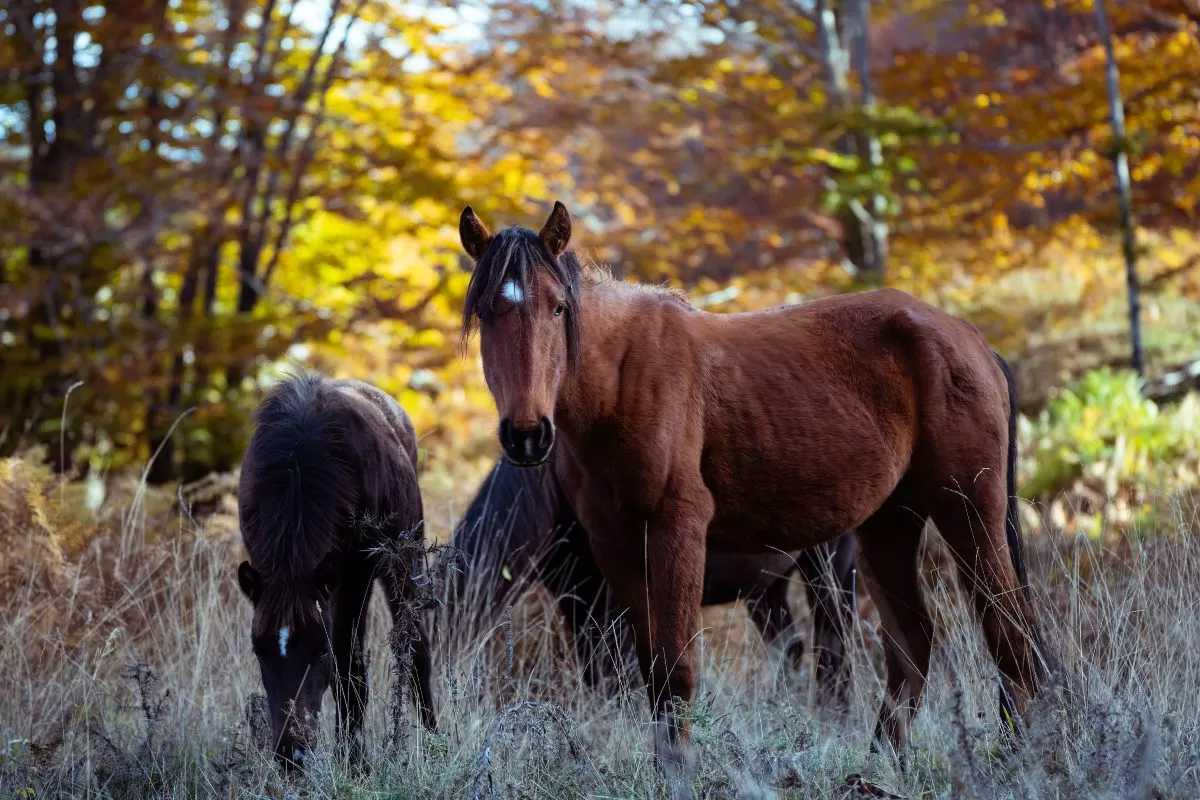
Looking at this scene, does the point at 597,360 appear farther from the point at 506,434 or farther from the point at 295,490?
the point at 295,490

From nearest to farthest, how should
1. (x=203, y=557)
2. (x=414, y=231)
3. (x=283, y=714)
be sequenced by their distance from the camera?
(x=283, y=714)
(x=203, y=557)
(x=414, y=231)

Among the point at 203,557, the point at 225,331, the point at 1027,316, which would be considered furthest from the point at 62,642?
the point at 1027,316

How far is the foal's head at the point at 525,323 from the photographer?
132 inches

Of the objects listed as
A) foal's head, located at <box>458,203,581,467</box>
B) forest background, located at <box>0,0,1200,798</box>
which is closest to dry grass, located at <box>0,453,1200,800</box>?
forest background, located at <box>0,0,1200,798</box>

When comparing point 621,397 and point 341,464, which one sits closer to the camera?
point 621,397

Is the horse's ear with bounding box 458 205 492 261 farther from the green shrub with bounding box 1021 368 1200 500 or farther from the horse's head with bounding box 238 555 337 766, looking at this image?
the green shrub with bounding box 1021 368 1200 500

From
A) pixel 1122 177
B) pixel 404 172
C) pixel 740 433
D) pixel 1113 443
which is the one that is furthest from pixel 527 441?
pixel 1122 177

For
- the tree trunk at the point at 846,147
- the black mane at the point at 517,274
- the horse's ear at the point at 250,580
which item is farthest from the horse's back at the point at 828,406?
the tree trunk at the point at 846,147

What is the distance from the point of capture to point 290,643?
3814mm

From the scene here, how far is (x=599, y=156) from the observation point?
1538 cm

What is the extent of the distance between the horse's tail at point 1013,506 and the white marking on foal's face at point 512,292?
7.28 feet

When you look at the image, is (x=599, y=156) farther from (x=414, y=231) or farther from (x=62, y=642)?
(x=62, y=642)

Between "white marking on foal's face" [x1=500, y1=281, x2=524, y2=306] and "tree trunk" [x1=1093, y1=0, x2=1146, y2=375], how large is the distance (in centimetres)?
742

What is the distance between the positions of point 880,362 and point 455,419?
1059 centimetres
